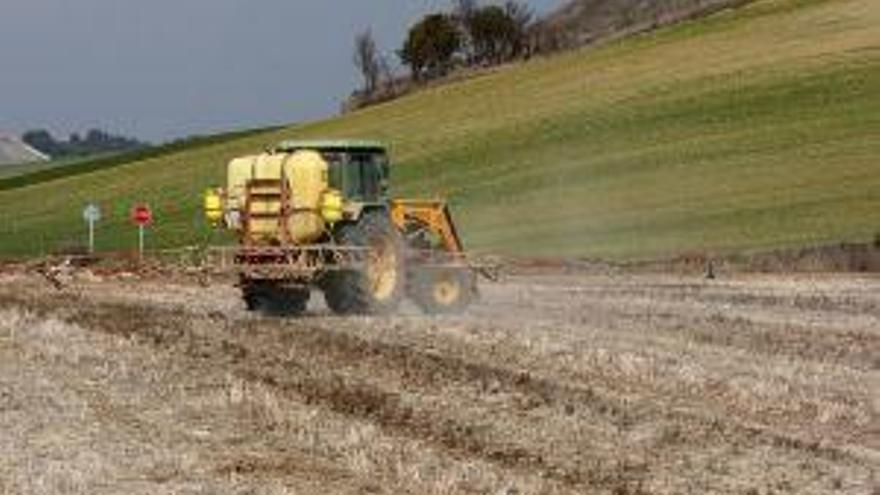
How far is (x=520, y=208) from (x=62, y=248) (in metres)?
14.0

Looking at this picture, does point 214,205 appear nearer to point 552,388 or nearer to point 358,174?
point 358,174

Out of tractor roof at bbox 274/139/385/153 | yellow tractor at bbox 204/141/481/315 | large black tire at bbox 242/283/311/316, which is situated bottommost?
large black tire at bbox 242/283/311/316

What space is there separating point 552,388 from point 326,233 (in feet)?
35.8

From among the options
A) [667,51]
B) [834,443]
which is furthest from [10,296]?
[667,51]

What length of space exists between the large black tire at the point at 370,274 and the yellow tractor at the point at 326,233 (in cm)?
1

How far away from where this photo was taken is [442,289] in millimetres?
28953

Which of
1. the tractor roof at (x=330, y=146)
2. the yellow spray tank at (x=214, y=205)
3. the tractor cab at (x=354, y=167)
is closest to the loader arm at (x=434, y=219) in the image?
the tractor cab at (x=354, y=167)

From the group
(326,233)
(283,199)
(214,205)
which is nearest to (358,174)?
(326,233)

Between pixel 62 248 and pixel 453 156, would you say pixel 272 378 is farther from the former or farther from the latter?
pixel 453 156

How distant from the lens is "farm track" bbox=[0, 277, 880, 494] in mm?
12906

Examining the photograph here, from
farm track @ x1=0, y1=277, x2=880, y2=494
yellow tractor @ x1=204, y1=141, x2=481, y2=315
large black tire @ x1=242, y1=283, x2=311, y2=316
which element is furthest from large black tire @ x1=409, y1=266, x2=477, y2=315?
large black tire @ x1=242, y1=283, x2=311, y2=316

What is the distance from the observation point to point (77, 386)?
16.7 meters

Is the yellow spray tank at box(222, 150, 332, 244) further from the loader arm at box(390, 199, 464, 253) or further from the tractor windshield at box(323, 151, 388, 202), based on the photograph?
the loader arm at box(390, 199, 464, 253)

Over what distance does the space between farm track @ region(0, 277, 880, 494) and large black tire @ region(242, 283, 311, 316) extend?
2.17 ft
